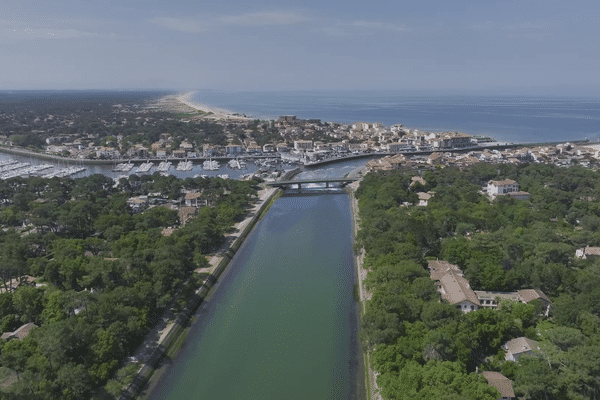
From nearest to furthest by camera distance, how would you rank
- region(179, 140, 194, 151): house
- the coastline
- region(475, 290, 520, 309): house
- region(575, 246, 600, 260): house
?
1. the coastline
2. region(475, 290, 520, 309): house
3. region(575, 246, 600, 260): house
4. region(179, 140, 194, 151): house

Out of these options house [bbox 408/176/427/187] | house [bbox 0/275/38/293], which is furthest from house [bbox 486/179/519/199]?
house [bbox 0/275/38/293]

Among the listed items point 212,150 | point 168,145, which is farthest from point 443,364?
point 168,145

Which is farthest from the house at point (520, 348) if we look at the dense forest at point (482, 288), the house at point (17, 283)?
the house at point (17, 283)

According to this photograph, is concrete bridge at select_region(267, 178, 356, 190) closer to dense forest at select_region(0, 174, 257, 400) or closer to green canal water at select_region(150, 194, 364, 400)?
dense forest at select_region(0, 174, 257, 400)

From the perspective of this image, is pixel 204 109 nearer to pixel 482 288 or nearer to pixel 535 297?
pixel 482 288

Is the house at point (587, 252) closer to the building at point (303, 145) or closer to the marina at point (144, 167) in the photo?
the marina at point (144, 167)
